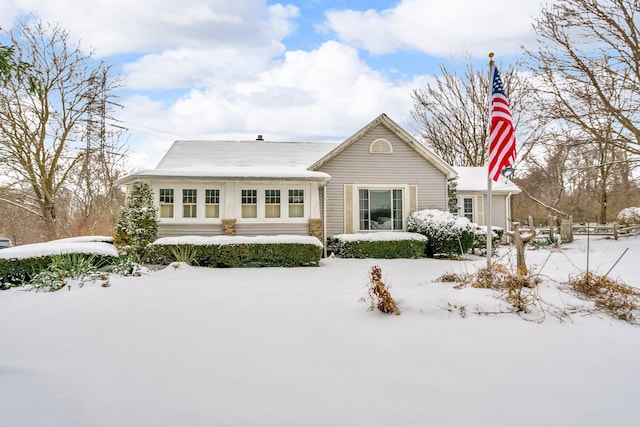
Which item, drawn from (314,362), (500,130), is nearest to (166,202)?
(500,130)

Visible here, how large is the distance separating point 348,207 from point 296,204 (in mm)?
2179


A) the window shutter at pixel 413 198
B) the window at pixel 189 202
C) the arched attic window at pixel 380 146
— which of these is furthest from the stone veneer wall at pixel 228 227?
A: the window shutter at pixel 413 198

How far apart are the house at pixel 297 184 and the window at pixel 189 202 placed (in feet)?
0.11

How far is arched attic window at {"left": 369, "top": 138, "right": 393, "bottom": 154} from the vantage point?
15.0m

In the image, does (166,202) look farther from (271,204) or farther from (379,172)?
(379,172)

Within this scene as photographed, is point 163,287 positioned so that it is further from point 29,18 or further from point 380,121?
point 29,18

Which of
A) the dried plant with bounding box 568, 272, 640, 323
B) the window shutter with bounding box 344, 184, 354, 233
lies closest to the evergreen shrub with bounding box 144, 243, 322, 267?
the window shutter with bounding box 344, 184, 354, 233

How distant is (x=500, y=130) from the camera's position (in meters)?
7.54

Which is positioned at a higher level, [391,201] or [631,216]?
[391,201]

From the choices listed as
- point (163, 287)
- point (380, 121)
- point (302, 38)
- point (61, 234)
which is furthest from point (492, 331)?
point (61, 234)

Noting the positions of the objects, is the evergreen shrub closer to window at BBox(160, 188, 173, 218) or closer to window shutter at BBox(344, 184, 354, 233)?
window at BBox(160, 188, 173, 218)

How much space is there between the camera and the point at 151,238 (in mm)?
12023

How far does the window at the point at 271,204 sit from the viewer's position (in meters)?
13.8

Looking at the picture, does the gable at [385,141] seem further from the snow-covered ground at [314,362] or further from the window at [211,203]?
the snow-covered ground at [314,362]
